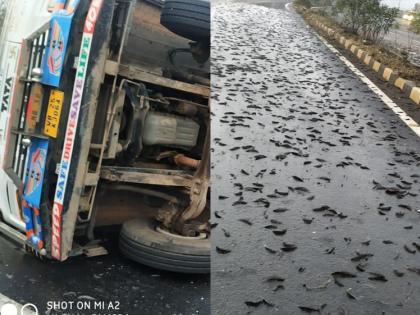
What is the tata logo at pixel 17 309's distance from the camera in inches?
145

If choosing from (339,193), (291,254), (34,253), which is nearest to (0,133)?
(34,253)

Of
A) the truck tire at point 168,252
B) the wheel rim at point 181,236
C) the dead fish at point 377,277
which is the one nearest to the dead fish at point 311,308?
the dead fish at point 377,277

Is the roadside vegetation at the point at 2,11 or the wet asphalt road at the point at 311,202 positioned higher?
the roadside vegetation at the point at 2,11

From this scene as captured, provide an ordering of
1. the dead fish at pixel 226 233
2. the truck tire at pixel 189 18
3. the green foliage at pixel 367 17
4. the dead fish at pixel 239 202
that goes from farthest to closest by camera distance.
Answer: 1. the green foliage at pixel 367 17
2. the truck tire at pixel 189 18
3. the dead fish at pixel 239 202
4. the dead fish at pixel 226 233

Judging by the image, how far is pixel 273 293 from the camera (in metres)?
3.11

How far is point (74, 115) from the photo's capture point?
4090 millimetres

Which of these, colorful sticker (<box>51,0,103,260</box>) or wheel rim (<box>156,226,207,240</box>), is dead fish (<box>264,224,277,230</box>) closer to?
wheel rim (<box>156,226,207,240</box>)

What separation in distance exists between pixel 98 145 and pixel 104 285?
48.7 inches

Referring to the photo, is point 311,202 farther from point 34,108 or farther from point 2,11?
point 2,11

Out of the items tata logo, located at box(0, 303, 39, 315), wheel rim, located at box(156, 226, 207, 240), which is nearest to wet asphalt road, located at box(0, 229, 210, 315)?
tata logo, located at box(0, 303, 39, 315)

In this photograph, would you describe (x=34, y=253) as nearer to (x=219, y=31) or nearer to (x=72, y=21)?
(x=72, y=21)

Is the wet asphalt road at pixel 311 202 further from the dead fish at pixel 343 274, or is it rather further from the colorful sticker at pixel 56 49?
the colorful sticker at pixel 56 49

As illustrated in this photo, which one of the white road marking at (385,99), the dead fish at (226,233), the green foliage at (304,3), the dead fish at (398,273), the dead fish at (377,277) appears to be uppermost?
the green foliage at (304,3)

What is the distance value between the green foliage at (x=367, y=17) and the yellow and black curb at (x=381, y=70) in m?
0.81
